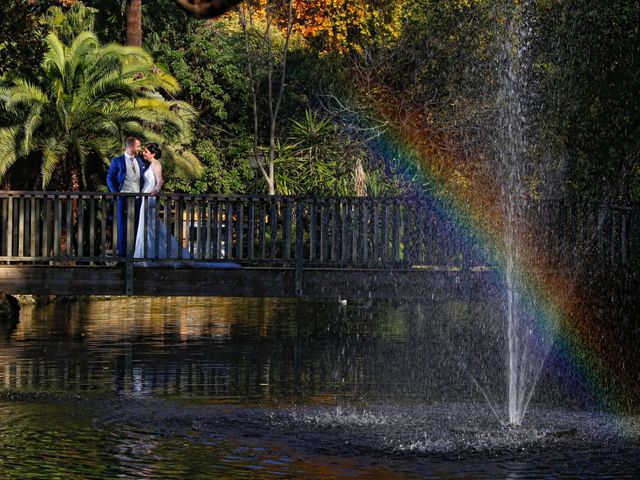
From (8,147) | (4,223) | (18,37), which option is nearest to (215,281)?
(4,223)

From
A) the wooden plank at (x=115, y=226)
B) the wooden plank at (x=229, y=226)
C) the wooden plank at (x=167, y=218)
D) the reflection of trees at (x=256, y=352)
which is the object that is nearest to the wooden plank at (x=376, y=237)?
the reflection of trees at (x=256, y=352)

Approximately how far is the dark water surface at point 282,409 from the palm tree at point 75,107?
11979 mm

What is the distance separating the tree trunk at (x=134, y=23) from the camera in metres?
34.3

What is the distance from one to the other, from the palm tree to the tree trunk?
749mm

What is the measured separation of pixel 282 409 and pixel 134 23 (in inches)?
943

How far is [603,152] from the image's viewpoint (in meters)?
25.2

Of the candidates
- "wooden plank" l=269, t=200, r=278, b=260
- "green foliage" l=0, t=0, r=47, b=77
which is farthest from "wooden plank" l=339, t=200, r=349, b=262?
"green foliage" l=0, t=0, r=47, b=77

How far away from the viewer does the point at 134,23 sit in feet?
113

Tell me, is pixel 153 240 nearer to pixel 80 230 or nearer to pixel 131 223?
pixel 131 223

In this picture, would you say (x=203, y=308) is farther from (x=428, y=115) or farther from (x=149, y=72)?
(x=428, y=115)

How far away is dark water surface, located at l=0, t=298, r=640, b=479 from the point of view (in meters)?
9.01

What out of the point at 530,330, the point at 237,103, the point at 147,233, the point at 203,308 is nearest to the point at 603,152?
the point at 530,330

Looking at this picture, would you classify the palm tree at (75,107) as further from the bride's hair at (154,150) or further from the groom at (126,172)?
the groom at (126,172)

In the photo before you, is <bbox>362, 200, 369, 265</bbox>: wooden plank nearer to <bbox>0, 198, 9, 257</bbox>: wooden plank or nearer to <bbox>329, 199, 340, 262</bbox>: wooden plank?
<bbox>329, 199, 340, 262</bbox>: wooden plank
